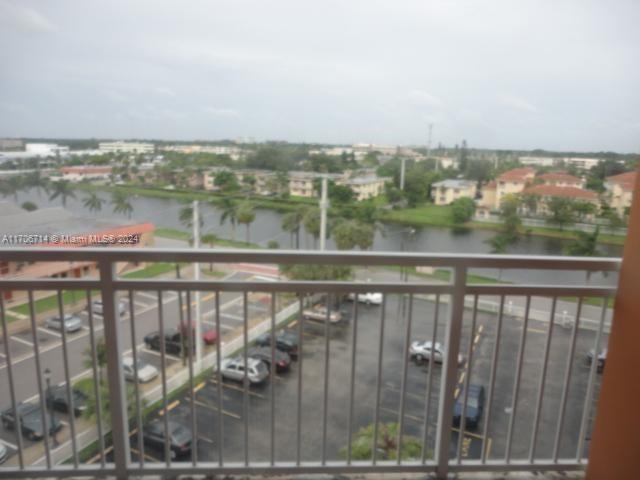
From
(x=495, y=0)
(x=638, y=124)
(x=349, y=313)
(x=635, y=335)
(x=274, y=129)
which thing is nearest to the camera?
(x=635, y=335)

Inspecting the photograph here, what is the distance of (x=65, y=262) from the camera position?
151cm

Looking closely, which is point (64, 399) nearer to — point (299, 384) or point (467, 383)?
point (299, 384)

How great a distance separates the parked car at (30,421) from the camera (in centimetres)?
172

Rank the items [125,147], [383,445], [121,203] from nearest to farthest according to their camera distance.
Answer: [383,445] < [121,203] < [125,147]

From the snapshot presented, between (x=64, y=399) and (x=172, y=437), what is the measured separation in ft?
1.65

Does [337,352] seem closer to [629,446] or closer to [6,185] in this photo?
[629,446]

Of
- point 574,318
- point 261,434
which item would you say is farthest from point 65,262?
point 574,318

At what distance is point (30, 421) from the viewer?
1776mm

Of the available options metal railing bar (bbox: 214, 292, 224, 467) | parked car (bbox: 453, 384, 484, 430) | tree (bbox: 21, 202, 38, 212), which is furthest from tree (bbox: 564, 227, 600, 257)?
tree (bbox: 21, 202, 38, 212)

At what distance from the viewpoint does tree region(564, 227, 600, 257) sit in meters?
1.78

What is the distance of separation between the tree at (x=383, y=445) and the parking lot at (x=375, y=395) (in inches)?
1.3

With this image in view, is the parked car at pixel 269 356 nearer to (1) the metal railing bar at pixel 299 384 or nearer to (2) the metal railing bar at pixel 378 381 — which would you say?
(1) the metal railing bar at pixel 299 384

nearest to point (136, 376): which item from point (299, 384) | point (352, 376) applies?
point (299, 384)

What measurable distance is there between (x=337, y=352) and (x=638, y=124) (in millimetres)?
1702
